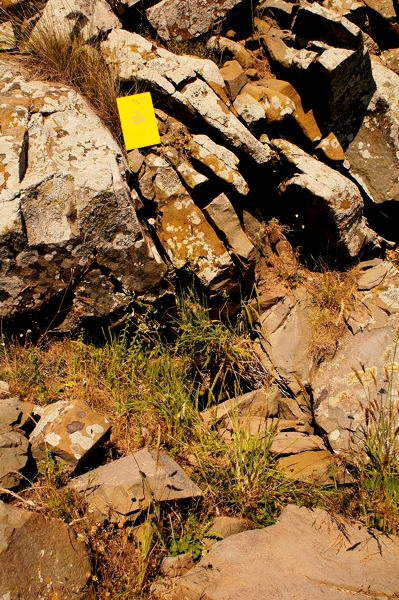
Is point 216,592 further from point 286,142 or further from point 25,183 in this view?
point 286,142

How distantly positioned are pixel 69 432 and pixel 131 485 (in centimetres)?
59

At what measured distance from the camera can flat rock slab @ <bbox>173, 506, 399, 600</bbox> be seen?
2.74m

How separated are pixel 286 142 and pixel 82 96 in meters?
2.06

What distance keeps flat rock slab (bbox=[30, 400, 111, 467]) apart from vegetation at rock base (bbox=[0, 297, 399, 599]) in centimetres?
11

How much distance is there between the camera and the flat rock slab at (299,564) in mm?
2742

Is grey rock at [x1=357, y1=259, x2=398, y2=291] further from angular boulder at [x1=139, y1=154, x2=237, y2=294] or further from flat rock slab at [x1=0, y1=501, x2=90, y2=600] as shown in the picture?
flat rock slab at [x1=0, y1=501, x2=90, y2=600]

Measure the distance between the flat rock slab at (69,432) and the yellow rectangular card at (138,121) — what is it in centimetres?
245

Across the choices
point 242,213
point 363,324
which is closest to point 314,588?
point 363,324

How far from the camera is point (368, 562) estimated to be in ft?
9.90

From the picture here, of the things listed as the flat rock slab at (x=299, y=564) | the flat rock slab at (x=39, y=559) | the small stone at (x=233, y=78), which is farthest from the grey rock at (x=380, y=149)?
the flat rock slab at (x=39, y=559)

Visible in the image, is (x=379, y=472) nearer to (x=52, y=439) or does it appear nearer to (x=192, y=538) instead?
(x=192, y=538)

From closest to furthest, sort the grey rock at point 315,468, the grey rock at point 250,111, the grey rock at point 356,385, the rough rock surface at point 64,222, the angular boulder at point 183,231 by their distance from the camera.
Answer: the grey rock at point 315,468, the rough rock surface at point 64,222, the grey rock at point 356,385, the angular boulder at point 183,231, the grey rock at point 250,111

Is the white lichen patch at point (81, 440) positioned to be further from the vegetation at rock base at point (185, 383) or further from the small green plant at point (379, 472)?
the small green plant at point (379, 472)

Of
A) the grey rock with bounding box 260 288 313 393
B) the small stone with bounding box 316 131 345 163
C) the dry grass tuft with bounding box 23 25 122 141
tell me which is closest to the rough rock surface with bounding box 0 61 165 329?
the dry grass tuft with bounding box 23 25 122 141
